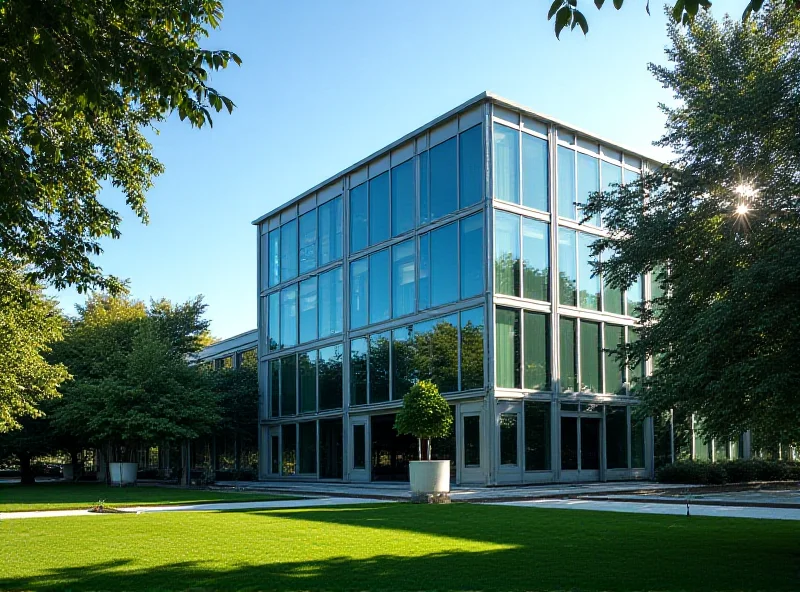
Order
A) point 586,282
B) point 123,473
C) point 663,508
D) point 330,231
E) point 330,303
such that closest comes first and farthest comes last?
point 663,508, point 586,282, point 123,473, point 330,303, point 330,231

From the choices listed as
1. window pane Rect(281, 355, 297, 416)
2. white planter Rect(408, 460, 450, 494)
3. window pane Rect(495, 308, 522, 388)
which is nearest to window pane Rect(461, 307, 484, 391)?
window pane Rect(495, 308, 522, 388)

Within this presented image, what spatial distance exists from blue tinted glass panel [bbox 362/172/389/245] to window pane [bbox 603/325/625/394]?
392 inches

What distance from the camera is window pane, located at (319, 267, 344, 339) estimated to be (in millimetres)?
37969

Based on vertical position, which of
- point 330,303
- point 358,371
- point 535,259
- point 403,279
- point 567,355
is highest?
point 535,259

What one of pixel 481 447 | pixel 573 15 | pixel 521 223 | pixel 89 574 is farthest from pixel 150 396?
pixel 573 15

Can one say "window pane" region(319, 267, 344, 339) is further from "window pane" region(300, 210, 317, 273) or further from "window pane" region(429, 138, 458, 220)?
"window pane" region(429, 138, 458, 220)

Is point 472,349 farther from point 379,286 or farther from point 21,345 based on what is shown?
point 21,345

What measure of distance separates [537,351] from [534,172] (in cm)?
675

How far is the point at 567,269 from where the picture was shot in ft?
104

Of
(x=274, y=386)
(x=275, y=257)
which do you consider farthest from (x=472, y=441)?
(x=275, y=257)

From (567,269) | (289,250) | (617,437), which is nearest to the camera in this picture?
(567,269)

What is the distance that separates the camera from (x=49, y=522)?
1633 centimetres

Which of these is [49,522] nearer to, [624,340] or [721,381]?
[721,381]

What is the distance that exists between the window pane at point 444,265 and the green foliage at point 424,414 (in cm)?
896
